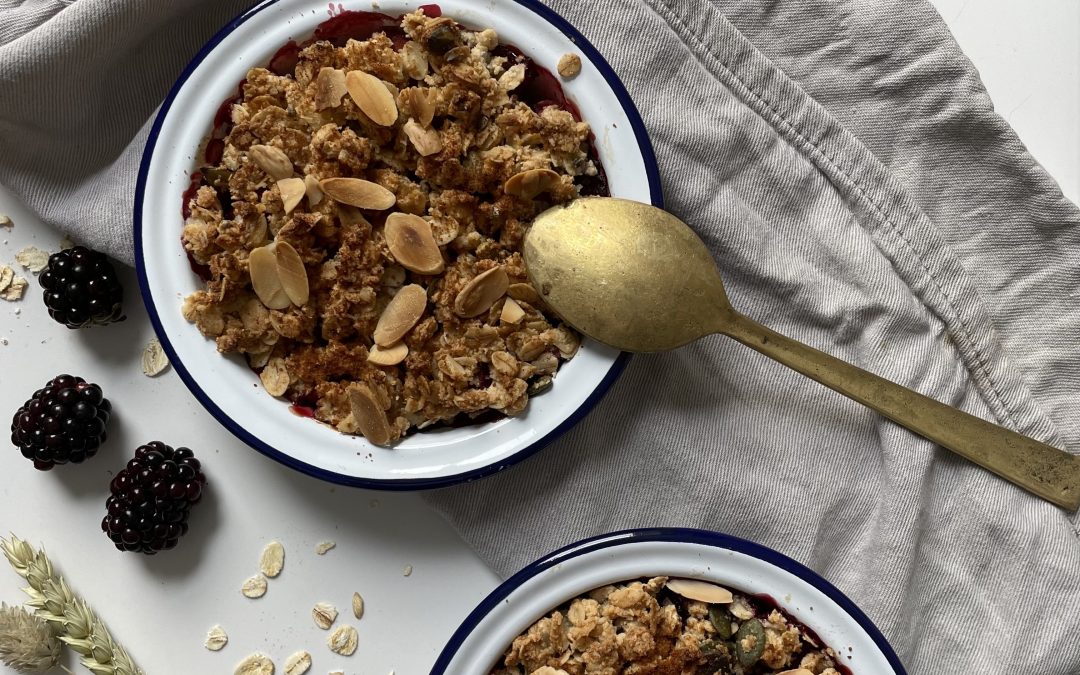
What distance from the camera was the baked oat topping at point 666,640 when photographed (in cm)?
116

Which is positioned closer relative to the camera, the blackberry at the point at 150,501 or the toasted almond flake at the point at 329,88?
the toasted almond flake at the point at 329,88

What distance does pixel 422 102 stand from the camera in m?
1.16

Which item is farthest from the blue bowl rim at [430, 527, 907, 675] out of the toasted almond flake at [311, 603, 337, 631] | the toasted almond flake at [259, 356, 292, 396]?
the toasted almond flake at [259, 356, 292, 396]

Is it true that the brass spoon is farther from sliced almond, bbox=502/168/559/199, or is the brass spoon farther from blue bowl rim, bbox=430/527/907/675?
blue bowl rim, bbox=430/527/907/675

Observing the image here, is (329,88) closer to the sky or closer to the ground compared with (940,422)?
closer to the sky

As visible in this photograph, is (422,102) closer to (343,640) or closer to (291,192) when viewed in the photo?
(291,192)

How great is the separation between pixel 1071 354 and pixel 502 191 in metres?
0.98

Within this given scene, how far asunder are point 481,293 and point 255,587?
2.17ft

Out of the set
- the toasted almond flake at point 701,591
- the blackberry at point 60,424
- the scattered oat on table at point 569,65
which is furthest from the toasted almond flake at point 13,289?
the toasted almond flake at point 701,591

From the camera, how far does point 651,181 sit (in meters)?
1.19

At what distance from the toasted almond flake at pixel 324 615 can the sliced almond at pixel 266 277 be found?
539 mm

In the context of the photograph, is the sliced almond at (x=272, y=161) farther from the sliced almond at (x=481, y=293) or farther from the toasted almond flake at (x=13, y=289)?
the toasted almond flake at (x=13, y=289)

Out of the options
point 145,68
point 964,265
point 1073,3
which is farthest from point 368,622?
point 1073,3

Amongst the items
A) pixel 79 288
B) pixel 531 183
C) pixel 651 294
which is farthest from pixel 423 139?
pixel 79 288
